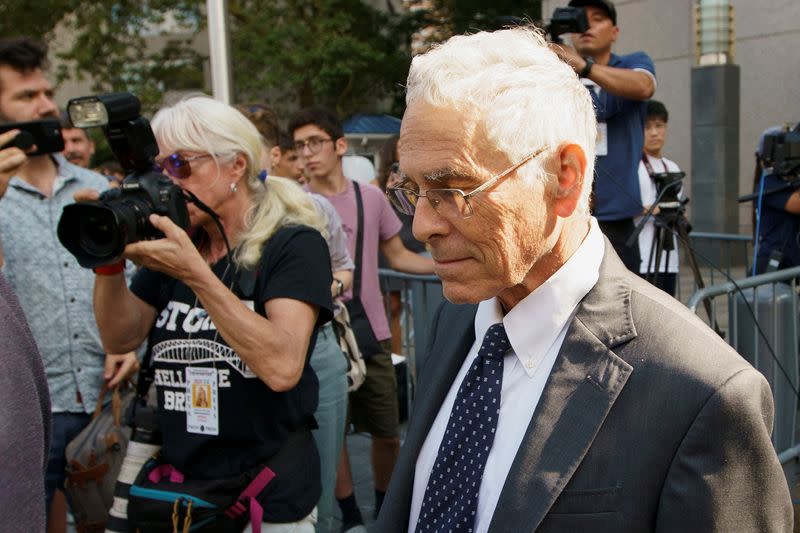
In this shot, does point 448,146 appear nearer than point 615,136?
Yes

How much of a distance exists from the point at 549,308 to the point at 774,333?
2.83 meters

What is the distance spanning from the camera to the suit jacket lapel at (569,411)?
4.60ft

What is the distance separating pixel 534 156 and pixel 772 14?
1323cm

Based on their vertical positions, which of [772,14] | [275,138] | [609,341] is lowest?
[609,341]

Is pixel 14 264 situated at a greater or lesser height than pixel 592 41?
lesser

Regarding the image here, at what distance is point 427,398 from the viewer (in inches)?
71.5

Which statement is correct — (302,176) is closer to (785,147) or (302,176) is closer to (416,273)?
(416,273)

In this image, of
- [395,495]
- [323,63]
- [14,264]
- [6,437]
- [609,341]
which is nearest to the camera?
[6,437]

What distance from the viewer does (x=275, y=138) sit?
4.66 m

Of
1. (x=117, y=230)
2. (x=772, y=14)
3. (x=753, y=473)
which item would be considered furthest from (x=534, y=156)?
(x=772, y=14)

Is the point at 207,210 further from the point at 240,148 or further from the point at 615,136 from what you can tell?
the point at 615,136

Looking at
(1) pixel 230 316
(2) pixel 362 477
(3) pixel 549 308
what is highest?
(3) pixel 549 308

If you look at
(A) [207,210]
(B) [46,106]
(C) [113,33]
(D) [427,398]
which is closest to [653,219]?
(A) [207,210]

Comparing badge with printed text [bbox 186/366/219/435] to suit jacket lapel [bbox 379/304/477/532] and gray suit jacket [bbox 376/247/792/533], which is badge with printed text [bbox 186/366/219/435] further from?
gray suit jacket [bbox 376/247/792/533]
